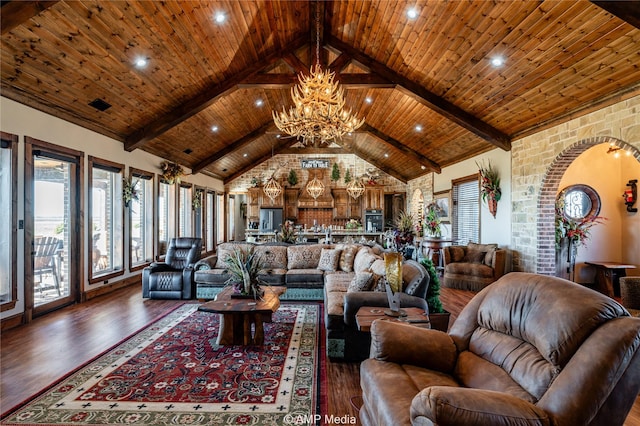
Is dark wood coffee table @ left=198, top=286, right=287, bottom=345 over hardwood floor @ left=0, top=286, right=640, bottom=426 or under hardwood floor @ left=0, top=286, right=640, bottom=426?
over

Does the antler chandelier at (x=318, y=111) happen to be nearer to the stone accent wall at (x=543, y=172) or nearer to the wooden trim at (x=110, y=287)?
the stone accent wall at (x=543, y=172)

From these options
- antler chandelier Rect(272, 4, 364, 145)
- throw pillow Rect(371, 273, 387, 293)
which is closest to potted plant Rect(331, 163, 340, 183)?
antler chandelier Rect(272, 4, 364, 145)

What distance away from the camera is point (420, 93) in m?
5.74

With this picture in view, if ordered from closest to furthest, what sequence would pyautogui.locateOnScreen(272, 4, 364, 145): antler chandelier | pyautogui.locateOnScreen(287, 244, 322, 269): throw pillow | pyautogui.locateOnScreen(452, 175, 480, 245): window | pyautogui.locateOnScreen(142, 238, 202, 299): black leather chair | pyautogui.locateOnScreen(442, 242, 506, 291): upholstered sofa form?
pyautogui.locateOnScreen(272, 4, 364, 145): antler chandelier
pyautogui.locateOnScreen(142, 238, 202, 299): black leather chair
pyautogui.locateOnScreen(287, 244, 322, 269): throw pillow
pyautogui.locateOnScreen(442, 242, 506, 291): upholstered sofa
pyautogui.locateOnScreen(452, 175, 480, 245): window

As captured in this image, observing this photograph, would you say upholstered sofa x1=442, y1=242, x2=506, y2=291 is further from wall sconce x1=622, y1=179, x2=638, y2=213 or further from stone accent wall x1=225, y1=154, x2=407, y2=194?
stone accent wall x1=225, y1=154, x2=407, y2=194

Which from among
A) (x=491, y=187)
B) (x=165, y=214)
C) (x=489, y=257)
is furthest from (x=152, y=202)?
(x=491, y=187)

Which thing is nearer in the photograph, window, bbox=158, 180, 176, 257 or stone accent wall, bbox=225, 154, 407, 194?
window, bbox=158, 180, 176, 257

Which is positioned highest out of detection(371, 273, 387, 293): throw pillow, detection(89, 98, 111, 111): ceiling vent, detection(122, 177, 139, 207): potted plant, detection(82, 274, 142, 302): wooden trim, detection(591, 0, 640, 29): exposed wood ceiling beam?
detection(89, 98, 111, 111): ceiling vent

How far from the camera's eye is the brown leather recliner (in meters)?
1.18

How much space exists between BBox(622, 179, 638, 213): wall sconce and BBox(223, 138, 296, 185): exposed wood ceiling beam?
30.3 feet

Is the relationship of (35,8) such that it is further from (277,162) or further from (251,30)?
(277,162)

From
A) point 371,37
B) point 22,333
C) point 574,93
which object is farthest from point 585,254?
point 22,333

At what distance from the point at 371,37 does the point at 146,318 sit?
5.52m

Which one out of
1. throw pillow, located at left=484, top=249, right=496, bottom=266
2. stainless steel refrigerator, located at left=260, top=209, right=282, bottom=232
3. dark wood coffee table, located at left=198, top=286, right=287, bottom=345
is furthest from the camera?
stainless steel refrigerator, located at left=260, top=209, right=282, bottom=232
